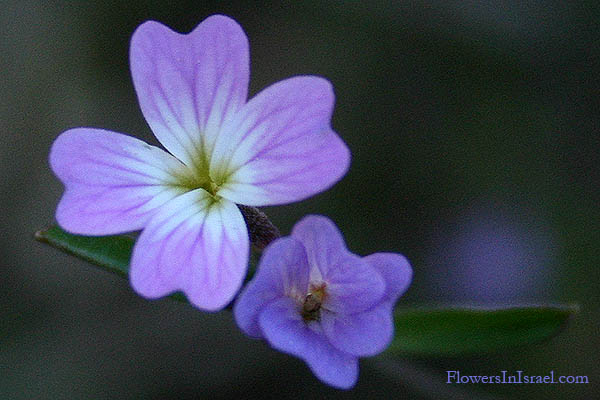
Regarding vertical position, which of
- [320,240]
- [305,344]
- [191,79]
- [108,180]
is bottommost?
[305,344]

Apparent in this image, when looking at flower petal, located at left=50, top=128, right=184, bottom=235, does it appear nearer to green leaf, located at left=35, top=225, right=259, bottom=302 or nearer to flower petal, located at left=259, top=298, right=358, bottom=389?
green leaf, located at left=35, top=225, right=259, bottom=302

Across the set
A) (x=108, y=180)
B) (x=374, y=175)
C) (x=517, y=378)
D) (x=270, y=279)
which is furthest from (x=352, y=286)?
(x=374, y=175)

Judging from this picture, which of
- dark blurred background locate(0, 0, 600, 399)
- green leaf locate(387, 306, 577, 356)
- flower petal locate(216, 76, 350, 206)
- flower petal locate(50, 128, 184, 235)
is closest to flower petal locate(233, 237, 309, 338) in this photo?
flower petal locate(216, 76, 350, 206)

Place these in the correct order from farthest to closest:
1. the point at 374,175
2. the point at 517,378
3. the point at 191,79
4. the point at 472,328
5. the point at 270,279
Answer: the point at 374,175
the point at 517,378
the point at 472,328
the point at 191,79
the point at 270,279

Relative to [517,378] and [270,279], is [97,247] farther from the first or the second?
[517,378]

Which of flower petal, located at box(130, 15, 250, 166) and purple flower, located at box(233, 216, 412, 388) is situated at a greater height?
flower petal, located at box(130, 15, 250, 166)

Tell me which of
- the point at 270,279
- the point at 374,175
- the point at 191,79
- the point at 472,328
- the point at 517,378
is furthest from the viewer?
the point at 374,175

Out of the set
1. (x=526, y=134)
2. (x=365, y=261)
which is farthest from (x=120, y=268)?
(x=526, y=134)
